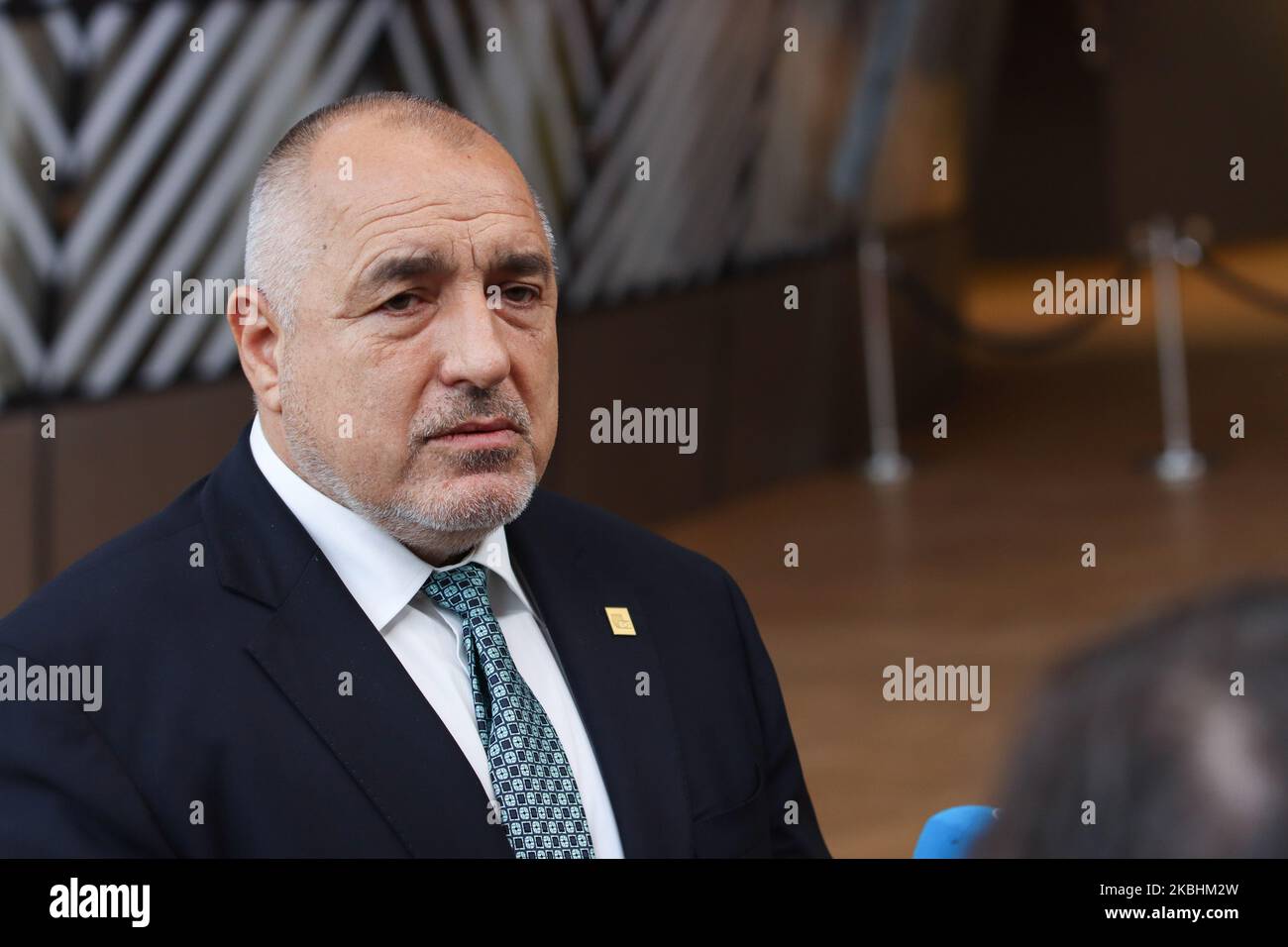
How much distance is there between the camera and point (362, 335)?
1.54 meters

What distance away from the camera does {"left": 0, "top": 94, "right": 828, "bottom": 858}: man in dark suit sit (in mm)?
1403

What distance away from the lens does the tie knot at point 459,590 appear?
1561mm

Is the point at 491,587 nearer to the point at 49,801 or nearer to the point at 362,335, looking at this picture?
the point at 362,335

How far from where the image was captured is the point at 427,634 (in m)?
1.56

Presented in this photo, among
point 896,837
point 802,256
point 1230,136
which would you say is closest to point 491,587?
point 896,837

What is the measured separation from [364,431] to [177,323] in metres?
3.16

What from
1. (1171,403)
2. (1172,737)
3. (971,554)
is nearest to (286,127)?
(971,554)

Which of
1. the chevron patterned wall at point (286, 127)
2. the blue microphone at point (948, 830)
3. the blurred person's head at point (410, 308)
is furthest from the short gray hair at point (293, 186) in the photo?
the chevron patterned wall at point (286, 127)

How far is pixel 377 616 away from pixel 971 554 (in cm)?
500

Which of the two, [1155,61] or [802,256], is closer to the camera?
[802,256]

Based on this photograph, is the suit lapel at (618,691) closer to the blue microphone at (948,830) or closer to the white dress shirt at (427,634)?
the white dress shirt at (427,634)

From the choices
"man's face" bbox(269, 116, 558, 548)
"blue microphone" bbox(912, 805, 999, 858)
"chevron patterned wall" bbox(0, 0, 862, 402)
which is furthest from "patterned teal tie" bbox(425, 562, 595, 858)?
"chevron patterned wall" bbox(0, 0, 862, 402)

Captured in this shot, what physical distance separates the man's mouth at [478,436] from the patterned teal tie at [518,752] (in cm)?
14

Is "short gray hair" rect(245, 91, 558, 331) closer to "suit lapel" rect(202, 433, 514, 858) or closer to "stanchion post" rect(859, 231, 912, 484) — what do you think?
"suit lapel" rect(202, 433, 514, 858)
